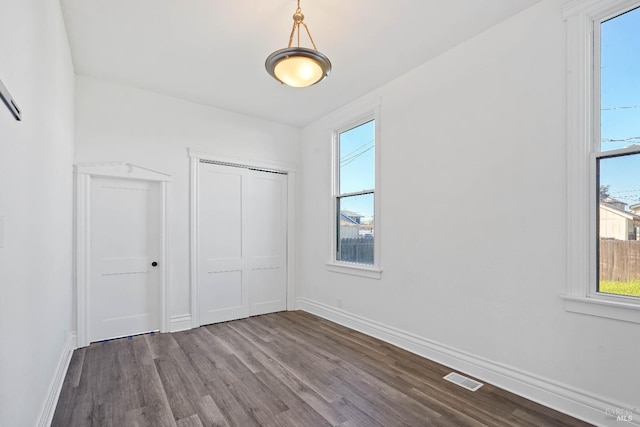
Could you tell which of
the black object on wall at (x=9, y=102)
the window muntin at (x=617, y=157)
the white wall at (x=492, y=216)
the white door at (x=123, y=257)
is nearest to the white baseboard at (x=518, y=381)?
the white wall at (x=492, y=216)

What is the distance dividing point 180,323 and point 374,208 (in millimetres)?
2898

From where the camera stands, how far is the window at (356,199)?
4.10 metres

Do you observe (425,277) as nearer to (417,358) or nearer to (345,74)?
(417,358)

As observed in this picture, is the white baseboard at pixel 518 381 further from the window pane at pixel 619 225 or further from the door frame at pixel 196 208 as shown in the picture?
the door frame at pixel 196 208

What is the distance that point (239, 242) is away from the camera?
478 cm

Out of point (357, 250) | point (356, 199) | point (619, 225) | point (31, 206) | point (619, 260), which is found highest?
point (356, 199)

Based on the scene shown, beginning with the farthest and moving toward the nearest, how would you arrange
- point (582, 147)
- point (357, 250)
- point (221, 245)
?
point (221, 245) < point (357, 250) < point (582, 147)

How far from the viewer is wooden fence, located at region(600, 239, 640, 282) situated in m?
2.14

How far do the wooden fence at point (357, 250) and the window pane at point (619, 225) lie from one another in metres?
2.31

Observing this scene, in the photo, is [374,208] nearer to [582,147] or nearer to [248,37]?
[582,147]

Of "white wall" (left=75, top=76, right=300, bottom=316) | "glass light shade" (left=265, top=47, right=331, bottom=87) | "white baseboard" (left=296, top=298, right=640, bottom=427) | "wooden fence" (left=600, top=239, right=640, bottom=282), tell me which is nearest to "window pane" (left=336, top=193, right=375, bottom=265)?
"white baseboard" (left=296, top=298, right=640, bottom=427)

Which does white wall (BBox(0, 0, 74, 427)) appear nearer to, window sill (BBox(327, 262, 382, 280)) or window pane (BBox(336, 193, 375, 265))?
window sill (BBox(327, 262, 382, 280))

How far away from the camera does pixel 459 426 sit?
2.16 metres

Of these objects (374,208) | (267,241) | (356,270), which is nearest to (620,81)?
(374,208)
